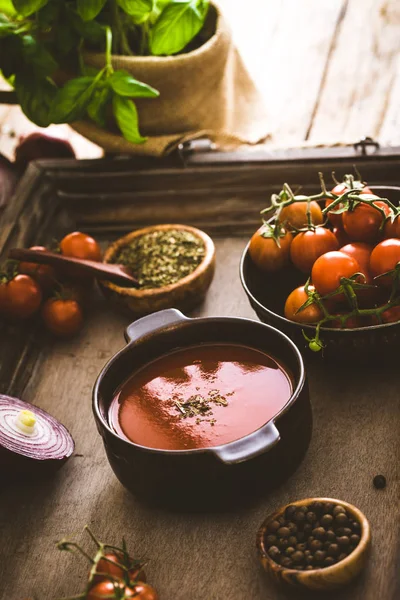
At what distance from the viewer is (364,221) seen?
129cm

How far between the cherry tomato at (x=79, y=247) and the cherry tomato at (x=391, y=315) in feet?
2.15

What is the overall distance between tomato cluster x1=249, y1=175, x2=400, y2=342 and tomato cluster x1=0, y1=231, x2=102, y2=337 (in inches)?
15.3

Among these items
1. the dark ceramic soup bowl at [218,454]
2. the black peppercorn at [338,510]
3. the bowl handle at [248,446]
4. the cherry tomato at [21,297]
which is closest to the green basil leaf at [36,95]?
the cherry tomato at [21,297]

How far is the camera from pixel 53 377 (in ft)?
4.84

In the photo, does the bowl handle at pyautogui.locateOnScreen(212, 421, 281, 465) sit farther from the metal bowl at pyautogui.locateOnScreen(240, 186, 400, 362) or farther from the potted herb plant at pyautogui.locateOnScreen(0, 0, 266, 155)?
the potted herb plant at pyautogui.locateOnScreen(0, 0, 266, 155)

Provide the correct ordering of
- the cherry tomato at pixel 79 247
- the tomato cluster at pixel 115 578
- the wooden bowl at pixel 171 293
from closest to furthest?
the tomato cluster at pixel 115 578
the wooden bowl at pixel 171 293
the cherry tomato at pixel 79 247

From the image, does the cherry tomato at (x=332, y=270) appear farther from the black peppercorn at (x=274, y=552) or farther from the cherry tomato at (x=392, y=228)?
the black peppercorn at (x=274, y=552)

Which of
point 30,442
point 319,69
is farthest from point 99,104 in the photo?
point 319,69

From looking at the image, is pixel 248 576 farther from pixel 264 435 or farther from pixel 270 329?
pixel 270 329

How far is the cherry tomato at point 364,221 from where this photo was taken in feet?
4.24

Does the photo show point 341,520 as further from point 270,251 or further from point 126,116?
point 126,116

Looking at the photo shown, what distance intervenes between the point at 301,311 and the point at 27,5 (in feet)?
2.86

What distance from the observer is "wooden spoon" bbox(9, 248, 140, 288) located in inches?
59.1

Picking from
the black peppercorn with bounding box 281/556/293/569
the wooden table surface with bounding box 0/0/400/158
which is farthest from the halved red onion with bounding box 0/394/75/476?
the wooden table surface with bounding box 0/0/400/158
